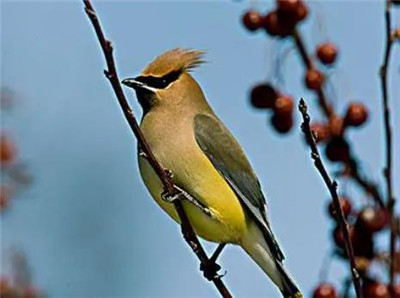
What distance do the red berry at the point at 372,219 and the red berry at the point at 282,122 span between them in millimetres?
581

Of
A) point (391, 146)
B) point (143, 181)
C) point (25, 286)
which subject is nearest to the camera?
point (391, 146)

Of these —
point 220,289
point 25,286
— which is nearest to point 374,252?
point 220,289

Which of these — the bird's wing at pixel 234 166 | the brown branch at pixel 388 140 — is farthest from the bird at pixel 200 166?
the brown branch at pixel 388 140

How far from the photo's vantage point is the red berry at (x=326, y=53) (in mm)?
3553

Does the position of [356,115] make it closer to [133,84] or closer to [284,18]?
[284,18]

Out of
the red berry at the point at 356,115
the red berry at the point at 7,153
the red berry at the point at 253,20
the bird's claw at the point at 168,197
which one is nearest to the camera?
the bird's claw at the point at 168,197

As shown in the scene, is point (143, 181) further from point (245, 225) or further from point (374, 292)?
point (374, 292)

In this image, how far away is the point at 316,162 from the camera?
7.45 feet

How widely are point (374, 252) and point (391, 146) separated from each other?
0.49 metres

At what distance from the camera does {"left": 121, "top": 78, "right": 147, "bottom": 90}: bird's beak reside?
3541 millimetres

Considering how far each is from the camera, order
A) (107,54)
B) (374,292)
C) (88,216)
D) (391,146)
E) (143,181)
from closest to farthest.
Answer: (107,54) < (391,146) < (374,292) < (143,181) < (88,216)

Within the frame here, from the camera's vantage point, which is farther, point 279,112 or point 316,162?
point 279,112

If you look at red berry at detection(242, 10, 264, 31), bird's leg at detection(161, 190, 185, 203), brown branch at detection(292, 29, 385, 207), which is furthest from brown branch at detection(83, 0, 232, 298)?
red berry at detection(242, 10, 264, 31)

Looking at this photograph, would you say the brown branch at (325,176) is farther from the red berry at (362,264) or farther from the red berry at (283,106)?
the red berry at (283,106)
